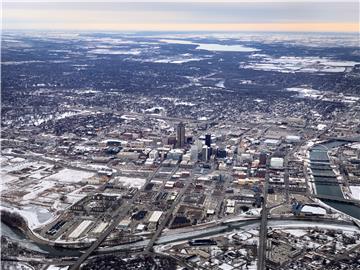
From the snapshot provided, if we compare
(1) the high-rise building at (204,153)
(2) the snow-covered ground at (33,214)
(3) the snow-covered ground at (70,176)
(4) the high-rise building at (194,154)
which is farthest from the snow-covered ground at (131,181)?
(2) the snow-covered ground at (33,214)

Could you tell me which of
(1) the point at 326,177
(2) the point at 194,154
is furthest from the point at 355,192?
(2) the point at 194,154

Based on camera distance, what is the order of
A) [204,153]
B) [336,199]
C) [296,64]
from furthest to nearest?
[296,64] → [204,153] → [336,199]

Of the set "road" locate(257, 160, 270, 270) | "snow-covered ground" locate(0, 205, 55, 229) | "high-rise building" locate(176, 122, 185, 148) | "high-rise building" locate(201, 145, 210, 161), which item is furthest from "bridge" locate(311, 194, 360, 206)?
"snow-covered ground" locate(0, 205, 55, 229)

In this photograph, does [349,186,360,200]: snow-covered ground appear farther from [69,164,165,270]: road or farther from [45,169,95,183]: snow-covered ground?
[45,169,95,183]: snow-covered ground

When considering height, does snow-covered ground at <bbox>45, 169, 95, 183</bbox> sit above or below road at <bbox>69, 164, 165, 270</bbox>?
below

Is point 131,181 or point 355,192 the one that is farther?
point 131,181

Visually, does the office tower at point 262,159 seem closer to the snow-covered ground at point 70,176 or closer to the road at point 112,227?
the road at point 112,227

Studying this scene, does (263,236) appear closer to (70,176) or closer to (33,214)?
(33,214)

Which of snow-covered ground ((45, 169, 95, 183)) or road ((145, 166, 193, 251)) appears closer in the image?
road ((145, 166, 193, 251))

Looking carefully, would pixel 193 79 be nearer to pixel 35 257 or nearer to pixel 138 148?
pixel 138 148

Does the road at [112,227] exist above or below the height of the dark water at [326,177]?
above
